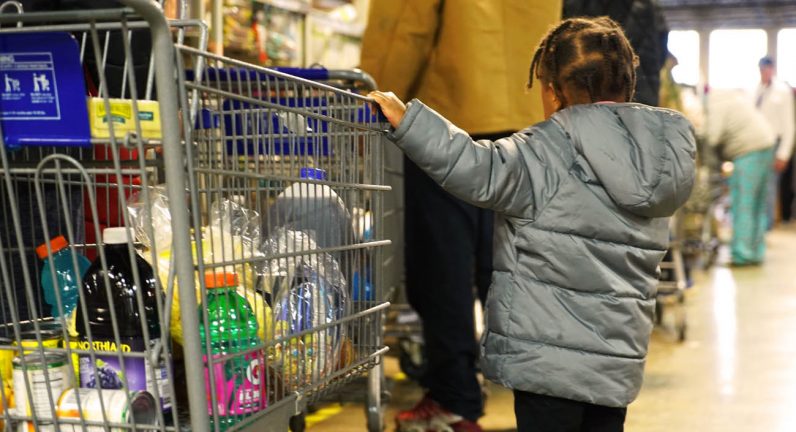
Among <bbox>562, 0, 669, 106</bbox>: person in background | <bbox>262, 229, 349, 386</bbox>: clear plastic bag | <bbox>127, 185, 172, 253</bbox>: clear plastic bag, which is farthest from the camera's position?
<bbox>562, 0, 669, 106</bbox>: person in background

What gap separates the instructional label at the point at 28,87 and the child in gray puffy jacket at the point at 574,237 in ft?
2.54

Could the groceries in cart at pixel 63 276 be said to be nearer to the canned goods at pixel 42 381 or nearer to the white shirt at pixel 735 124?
the canned goods at pixel 42 381

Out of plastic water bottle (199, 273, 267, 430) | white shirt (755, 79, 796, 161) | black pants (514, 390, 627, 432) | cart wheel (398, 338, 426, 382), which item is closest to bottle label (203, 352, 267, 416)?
plastic water bottle (199, 273, 267, 430)

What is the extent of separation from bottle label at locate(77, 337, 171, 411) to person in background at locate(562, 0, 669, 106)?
214cm

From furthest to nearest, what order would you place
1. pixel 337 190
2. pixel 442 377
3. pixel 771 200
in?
1. pixel 771 200
2. pixel 442 377
3. pixel 337 190

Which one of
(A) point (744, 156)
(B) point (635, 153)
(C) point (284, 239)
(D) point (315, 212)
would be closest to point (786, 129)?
(A) point (744, 156)

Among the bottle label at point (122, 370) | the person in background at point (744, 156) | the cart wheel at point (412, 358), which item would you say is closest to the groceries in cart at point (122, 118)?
the bottle label at point (122, 370)

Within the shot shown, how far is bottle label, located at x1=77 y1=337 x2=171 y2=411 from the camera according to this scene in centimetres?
133

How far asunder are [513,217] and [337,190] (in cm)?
41

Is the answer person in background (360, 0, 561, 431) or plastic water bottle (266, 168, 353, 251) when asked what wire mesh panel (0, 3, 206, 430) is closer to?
plastic water bottle (266, 168, 353, 251)

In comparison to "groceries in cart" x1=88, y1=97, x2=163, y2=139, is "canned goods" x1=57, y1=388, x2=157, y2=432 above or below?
below

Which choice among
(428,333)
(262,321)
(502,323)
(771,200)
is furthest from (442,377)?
(771,200)

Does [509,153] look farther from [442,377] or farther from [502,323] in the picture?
[442,377]

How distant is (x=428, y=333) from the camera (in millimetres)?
2816
